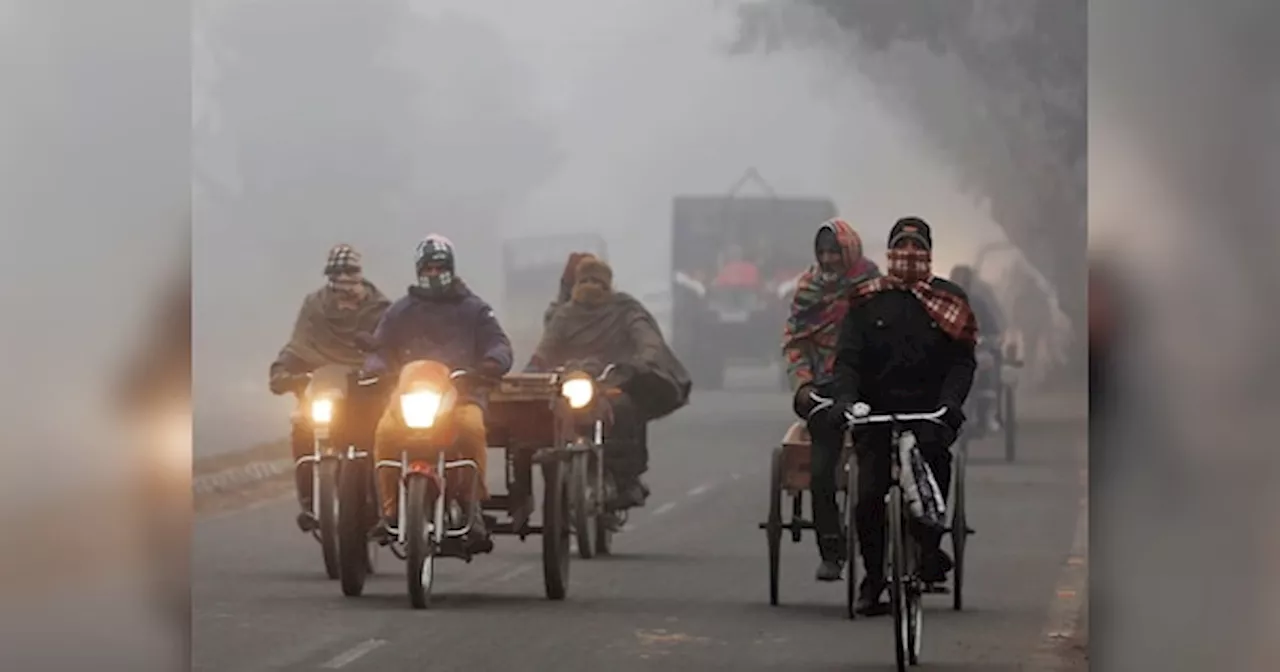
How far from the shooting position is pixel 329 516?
16.8ft

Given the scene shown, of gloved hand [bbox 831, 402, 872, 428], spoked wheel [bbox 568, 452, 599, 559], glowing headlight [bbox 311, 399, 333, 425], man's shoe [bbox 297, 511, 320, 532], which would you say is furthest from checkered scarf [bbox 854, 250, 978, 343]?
man's shoe [bbox 297, 511, 320, 532]

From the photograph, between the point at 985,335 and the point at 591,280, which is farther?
the point at 591,280

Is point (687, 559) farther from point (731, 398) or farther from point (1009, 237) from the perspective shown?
point (1009, 237)

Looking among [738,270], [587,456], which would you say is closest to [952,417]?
[738,270]

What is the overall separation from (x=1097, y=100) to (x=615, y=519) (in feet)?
5.36

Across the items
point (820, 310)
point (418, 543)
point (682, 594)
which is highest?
point (820, 310)

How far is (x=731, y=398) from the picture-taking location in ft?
16.0

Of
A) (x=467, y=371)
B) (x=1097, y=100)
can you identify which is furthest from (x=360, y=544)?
(x=1097, y=100)

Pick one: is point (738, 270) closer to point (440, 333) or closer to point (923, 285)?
point (923, 285)

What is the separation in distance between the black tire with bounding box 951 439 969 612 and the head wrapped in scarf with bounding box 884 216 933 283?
0.49 metres

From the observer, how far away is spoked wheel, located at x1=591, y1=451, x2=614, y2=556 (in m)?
5.04

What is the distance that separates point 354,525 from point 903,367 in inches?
59.5

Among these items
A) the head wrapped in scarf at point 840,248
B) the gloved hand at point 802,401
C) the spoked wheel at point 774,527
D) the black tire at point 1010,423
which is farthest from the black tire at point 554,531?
the black tire at point 1010,423

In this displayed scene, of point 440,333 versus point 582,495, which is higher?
point 440,333
